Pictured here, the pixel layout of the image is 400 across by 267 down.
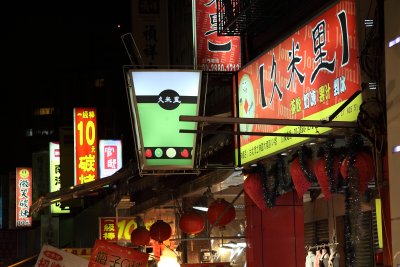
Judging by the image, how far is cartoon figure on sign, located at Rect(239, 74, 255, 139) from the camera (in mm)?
12672

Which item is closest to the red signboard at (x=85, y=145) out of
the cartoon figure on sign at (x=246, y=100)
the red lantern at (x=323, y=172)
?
the cartoon figure on sign at (x=246, y=100)

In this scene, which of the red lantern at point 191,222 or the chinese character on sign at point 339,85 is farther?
the red lantern at point 191,222

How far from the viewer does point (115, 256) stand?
13.9 m

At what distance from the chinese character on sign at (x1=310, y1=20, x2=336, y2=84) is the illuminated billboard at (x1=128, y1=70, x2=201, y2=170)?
3.67 meters

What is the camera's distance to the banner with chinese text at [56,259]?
45.2 ft

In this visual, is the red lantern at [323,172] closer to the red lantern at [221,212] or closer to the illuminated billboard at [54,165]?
the red lantern at [221,212]

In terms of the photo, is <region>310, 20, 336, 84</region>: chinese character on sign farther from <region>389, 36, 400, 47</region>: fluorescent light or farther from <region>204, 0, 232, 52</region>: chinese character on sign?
<region>204, 0, 232, 52</region>: chinese character on sign

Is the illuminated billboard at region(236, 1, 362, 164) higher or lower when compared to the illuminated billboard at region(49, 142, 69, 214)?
lower

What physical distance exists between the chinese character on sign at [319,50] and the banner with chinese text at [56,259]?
606cm

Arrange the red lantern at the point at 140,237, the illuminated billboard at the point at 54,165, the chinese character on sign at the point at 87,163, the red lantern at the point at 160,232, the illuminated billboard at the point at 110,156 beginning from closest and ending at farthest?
the red lantern at the point at 160,232 < the red lantern at the point at 140,237 < the chinese character on sign at the point at 87,163 < the illuminated billboard at the point at 110,156 < the illuminated billboard at the point at 54,165

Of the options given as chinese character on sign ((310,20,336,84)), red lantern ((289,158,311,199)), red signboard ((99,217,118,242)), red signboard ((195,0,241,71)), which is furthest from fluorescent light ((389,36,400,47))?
red signboard ((99,217,118,242))

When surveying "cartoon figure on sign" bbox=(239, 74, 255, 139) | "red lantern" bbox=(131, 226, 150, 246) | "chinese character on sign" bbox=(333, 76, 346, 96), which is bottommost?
"red lantern" bbox=(131, 226, 150, 246)

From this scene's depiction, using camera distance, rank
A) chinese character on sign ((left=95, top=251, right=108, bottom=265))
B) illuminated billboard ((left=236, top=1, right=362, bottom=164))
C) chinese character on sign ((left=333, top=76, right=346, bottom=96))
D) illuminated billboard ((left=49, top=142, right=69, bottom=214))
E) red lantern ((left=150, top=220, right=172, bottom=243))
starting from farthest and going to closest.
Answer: illuminated billboard ((left=49, top=142, right=69, bottom=214))
red lantern ((left=150, top=220, right=172, bottom=243))
chinese character on sign ((left=95, top=251, right=108, bottom=265))
chinese character on sign ((left=333, top=76, right=346, bottom=96))
illuminated billboard ((left=236, top=1, right=362, bottom=164))

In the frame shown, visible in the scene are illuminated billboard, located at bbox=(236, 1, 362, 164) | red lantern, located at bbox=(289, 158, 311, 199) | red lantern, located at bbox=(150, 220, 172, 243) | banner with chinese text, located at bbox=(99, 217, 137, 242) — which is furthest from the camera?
banner with chinese text, located at bbox=(99, 217, 137, 242)
